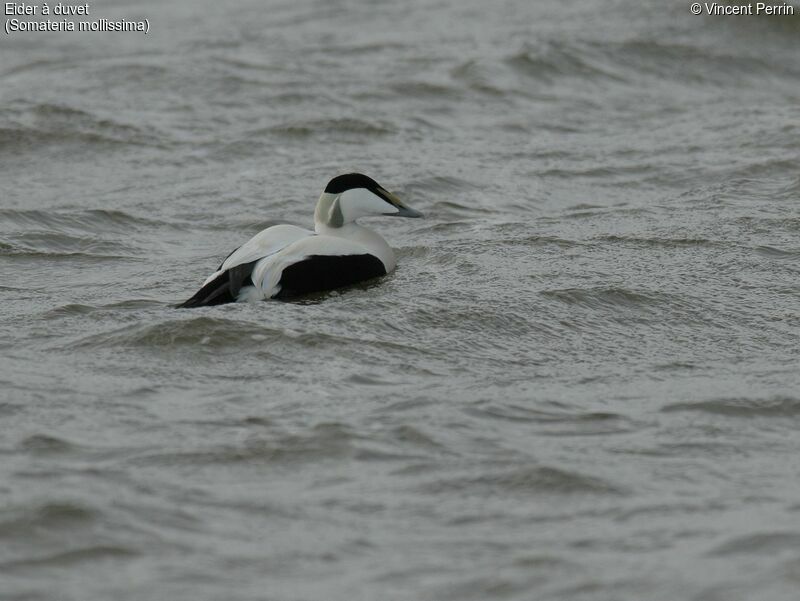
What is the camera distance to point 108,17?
17609 millimetres

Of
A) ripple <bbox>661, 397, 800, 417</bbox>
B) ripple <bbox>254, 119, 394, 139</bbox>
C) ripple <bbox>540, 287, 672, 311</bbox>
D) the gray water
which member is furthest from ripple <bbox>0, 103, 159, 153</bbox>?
ripple <bbox>661, 397, 800, 417</bbox>

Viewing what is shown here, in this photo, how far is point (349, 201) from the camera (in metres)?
7.82

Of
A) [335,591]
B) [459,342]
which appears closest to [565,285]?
[459,342]

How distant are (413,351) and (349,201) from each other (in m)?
1.59

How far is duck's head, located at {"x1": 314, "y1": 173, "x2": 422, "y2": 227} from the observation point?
7816 millimetres

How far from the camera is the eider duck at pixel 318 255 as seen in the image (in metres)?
7.20

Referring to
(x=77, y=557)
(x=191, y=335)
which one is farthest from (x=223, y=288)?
(x=77, y=557)

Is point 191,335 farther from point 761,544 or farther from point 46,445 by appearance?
point 761,544

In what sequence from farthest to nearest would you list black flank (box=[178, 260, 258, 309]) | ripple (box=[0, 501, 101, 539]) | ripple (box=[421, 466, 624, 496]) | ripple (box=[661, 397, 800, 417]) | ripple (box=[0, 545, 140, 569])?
1. black flank (box=[178, 260, 258, 309])
2. ripple (box=[661, 397, 800, 417])
3. ripple (box=[421, 466, 624, 496])
4. ripple (box=[0, 501, 101, 539])
5. ripple (box=[0, 545, 140, 569])

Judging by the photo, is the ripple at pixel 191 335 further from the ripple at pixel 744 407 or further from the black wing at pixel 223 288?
the ripple at pixel 744 407

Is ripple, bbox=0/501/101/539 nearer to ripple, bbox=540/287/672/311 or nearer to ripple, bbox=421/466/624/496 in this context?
ripple, bbox=421/466/624/496

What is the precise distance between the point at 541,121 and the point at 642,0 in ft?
16.8

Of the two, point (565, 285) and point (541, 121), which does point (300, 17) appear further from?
point (565, 285)

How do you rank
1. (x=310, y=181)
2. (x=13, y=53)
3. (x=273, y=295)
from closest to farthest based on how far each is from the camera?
(x=273, y=295)
(x=310, y=181)
(x=13, y=53)
